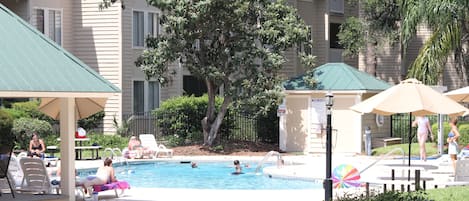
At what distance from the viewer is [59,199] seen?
16.5 metres

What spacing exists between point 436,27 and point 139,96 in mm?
14050

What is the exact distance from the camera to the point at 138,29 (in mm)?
38938

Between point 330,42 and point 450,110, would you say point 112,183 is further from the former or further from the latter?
point 330,42

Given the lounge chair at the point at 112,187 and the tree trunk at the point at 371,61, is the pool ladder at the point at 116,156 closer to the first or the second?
the lounge chair at the point at 112,187

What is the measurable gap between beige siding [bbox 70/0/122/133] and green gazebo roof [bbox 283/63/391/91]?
750 centimetres

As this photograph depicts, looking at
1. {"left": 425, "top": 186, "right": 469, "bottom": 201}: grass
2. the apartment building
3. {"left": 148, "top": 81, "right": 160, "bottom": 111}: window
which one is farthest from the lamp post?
{"left": 148, "top": 81, "right": 160, "bottom": 111}: window

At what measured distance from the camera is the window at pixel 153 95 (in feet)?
129

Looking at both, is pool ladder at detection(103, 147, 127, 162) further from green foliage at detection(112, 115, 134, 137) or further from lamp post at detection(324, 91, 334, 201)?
lamp post at detection(324, 91, 334, 201)

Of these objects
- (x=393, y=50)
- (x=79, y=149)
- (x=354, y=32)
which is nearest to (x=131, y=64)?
(x=79, y=149)

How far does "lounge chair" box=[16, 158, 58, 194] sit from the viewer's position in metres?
17.8

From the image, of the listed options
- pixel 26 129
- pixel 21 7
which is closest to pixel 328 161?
pixel 26 129

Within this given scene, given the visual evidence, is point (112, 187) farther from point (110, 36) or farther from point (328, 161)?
point (110, 36)

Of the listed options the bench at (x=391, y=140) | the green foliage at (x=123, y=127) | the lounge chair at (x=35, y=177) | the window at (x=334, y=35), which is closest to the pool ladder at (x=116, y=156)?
the green foliage at (x=123, y=127)

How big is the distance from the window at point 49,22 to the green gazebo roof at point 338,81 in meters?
9.96
